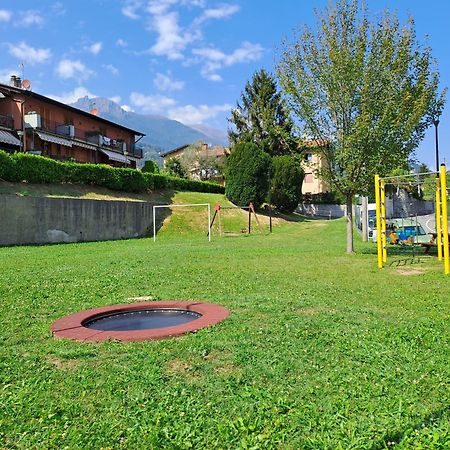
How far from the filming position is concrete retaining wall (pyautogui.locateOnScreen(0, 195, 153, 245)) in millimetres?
18812

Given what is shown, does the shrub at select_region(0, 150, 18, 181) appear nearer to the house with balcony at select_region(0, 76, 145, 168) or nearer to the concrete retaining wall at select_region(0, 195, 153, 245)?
the concrete retaining wall at select_region(0, 195, 153, 245)

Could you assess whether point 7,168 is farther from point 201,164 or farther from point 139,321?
point 201,164

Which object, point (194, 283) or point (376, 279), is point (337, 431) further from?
point (376, 279)

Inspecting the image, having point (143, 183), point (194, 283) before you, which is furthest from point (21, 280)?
point (143, 183)

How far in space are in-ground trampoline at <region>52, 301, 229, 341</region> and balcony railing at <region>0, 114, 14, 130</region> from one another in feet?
97.6

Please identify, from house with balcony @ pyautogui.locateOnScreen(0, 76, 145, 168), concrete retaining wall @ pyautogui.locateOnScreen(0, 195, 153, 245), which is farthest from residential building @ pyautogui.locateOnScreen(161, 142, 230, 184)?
concrete retaining wall @ pyautogui.locateOnScreen(0, 195, 153, 245)

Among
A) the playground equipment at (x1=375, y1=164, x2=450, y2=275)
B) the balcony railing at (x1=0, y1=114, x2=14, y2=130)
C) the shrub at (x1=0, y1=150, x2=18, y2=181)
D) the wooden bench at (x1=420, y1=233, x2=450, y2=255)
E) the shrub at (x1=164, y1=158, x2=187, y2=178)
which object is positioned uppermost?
the balcony railing at (x1=0, y1=114, x2=14, y2=130)

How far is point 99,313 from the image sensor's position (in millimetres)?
6293

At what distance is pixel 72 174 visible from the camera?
2458 centimetres

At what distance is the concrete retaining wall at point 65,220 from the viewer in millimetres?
18812

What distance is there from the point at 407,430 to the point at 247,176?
32138 millimetres

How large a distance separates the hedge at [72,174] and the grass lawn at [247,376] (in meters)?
15.1

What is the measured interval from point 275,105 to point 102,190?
1155 inches

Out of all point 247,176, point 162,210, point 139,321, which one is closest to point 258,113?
point 247,176
